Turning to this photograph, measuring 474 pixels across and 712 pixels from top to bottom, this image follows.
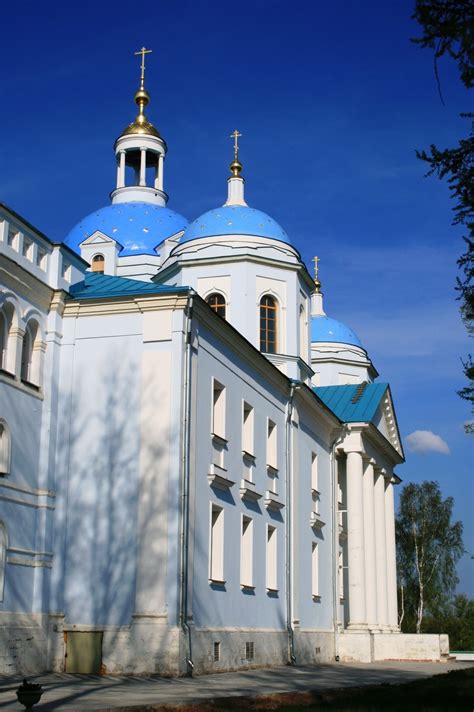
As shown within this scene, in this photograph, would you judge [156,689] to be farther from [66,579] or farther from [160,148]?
[160,148]

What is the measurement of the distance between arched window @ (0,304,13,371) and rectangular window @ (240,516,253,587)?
7.74 meters

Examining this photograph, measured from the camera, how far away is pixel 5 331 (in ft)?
63.0

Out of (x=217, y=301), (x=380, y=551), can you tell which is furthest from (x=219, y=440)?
(x=380, y=551)

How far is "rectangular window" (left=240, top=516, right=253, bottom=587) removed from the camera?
23625 mm

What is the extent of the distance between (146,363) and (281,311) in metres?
10.2

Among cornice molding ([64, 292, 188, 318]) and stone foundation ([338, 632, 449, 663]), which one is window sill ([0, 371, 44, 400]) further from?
stone foundation ([338, 632, 449, 663])

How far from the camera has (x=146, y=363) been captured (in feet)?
65.8

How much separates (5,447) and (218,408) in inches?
229

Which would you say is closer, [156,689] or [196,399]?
[156,689]

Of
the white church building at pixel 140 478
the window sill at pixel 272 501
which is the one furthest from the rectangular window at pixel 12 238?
the window sill at pixel 272 501

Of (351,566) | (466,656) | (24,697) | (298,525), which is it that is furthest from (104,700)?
(466,656)

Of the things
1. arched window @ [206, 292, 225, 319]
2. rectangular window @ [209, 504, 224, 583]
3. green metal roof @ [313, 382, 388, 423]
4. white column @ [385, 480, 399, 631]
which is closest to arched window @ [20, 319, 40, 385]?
rectangular window @ [209, 504, 224, 583]

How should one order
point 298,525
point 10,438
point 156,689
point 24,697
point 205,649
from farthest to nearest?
point 298,525 → point 205,649 → point 10,438 → point 156,689 → point 24,697

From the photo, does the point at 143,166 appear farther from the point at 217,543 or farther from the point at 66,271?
the point at 217,543
